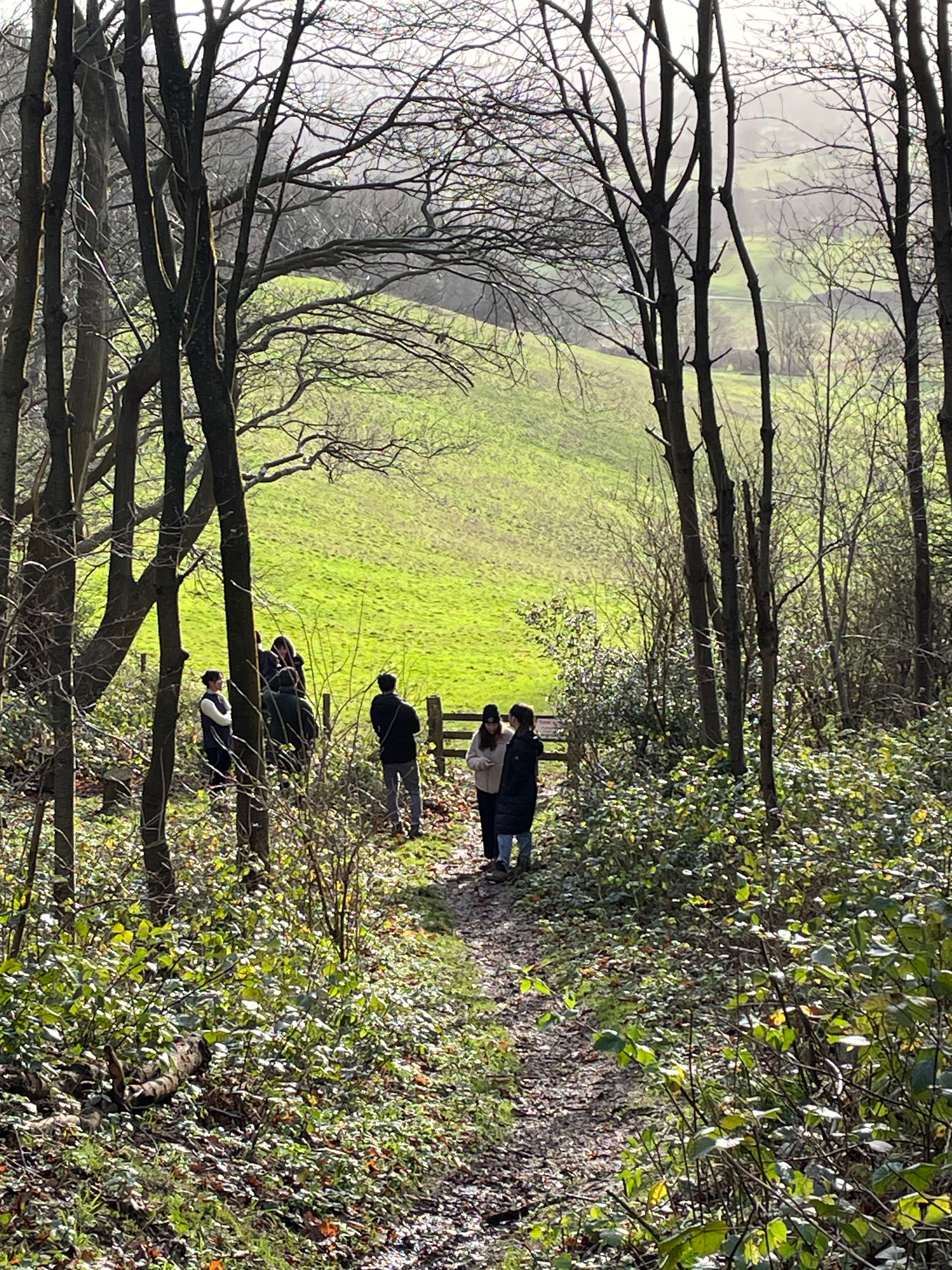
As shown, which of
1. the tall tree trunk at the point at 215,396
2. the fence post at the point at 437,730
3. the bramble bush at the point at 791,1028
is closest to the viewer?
the bramble bush at the point at 791,1028

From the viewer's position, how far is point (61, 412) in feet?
23.9

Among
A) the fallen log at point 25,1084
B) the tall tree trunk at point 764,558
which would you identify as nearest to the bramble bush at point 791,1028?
the tall tree trunk at point 764,558

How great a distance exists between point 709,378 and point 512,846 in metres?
4.92

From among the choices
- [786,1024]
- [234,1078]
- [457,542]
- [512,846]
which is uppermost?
[457,542]

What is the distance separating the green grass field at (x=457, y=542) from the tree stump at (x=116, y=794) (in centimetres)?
579

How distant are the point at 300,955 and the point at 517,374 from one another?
209 ft

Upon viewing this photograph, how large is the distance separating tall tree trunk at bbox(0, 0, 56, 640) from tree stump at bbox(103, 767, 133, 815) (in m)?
5.81

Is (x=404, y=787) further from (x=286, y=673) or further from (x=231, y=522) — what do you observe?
(x=231, y=522)

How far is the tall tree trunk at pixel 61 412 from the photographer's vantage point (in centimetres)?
710

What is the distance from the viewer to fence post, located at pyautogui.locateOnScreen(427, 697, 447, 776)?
719 inches

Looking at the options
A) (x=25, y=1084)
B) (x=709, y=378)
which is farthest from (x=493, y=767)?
(x=25, y=1084)

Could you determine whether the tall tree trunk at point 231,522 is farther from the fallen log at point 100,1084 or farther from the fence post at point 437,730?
the fence post at point 437,730

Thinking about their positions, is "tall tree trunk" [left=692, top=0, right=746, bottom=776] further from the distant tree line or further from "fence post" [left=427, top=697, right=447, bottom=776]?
"fence post" [left=427, top=697, right=447, bottom=776]

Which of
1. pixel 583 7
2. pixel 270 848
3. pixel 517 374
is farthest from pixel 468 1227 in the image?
pixel 517 374
